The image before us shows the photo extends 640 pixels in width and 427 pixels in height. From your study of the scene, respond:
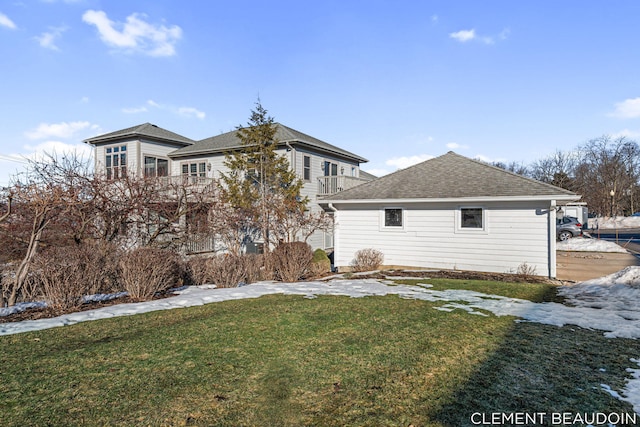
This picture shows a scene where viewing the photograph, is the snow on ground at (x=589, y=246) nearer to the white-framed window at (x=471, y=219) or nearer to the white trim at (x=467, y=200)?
the white-framed window at (x=471, y=219)

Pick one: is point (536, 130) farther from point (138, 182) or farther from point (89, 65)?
point (89, 65)

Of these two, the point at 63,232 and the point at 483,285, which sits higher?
the point at 63,232

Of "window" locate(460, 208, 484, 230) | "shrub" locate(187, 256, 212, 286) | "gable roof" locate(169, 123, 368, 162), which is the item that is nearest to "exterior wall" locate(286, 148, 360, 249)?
"gable roof" locate(169, 123, 368, 162)

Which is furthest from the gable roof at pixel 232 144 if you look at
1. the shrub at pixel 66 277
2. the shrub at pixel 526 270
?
the shrub at pixel 66 277

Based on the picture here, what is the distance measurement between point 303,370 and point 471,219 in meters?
10.2

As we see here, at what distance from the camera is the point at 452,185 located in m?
13.0

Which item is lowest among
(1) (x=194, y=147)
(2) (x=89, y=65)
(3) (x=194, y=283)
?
(3) (x=194, y=283)

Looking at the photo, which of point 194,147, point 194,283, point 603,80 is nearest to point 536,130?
point 603,80

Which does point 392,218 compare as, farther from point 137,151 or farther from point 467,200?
point 137,151

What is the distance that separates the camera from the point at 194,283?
398 inches

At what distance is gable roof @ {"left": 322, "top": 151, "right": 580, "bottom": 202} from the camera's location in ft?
37.6

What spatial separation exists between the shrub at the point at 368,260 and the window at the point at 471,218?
3146 mm

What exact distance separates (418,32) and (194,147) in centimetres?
1371

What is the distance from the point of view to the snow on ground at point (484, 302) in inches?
221
